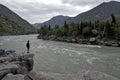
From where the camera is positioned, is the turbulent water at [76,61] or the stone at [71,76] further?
the turbulent water at [76,61]

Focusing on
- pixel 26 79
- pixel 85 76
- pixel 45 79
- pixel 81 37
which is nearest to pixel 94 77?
pixel 85 76

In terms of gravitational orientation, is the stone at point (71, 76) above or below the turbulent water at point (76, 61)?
above

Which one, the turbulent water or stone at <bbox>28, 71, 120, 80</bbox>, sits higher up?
stone at <bbox>28, 71, 120, 80</bbox>

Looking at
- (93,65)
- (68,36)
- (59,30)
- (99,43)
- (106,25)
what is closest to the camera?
(93,65)

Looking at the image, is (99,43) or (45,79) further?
(99,43)

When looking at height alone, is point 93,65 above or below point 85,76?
below

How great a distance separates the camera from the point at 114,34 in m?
82.4

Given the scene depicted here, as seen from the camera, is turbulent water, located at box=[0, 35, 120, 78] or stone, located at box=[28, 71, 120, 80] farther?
turbulent water, located at box=[0, 35, 120, 78]

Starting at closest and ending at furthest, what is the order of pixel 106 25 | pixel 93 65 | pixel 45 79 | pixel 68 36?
pixel 45 79 → pixel 93 65 → pixel 106 25 → pixel 68 36

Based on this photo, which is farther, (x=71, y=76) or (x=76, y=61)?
(x=76, y=61)

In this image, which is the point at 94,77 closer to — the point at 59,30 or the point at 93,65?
the point at 93,65

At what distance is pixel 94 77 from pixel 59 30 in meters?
103

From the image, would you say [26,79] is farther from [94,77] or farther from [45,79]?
[94,77]

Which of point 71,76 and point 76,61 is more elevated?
point 71,76
